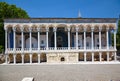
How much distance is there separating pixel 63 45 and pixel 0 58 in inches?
591

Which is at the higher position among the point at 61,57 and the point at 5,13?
the point at 5,13

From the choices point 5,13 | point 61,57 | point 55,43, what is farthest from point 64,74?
point 5,13

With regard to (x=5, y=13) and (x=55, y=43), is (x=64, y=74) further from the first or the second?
(x=5, y=13)

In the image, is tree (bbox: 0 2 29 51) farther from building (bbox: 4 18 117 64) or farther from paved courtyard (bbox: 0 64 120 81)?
paved courtyard (bbox: 0 64 120 81)

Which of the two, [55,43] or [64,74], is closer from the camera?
[64,74]

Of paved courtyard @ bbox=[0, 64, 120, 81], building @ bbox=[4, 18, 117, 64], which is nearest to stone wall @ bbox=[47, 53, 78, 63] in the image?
building @ bbox=[4, 18, 117, 64]

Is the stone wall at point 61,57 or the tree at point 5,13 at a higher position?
the tree at point 5,13

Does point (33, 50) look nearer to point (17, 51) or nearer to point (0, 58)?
point (17, 51)

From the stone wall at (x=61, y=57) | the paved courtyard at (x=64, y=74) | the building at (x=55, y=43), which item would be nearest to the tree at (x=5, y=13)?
the building at (x=55, y=43)

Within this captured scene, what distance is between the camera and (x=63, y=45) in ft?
148

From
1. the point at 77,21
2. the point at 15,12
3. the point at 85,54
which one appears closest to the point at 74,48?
the point at 85,54

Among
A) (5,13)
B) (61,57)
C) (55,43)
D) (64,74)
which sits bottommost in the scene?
(61,57)

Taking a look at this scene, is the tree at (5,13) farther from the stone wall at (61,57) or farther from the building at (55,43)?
the stone wall at (61,57)

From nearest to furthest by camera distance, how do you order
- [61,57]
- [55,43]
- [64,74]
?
[64,74], [55,43], [61,57]
